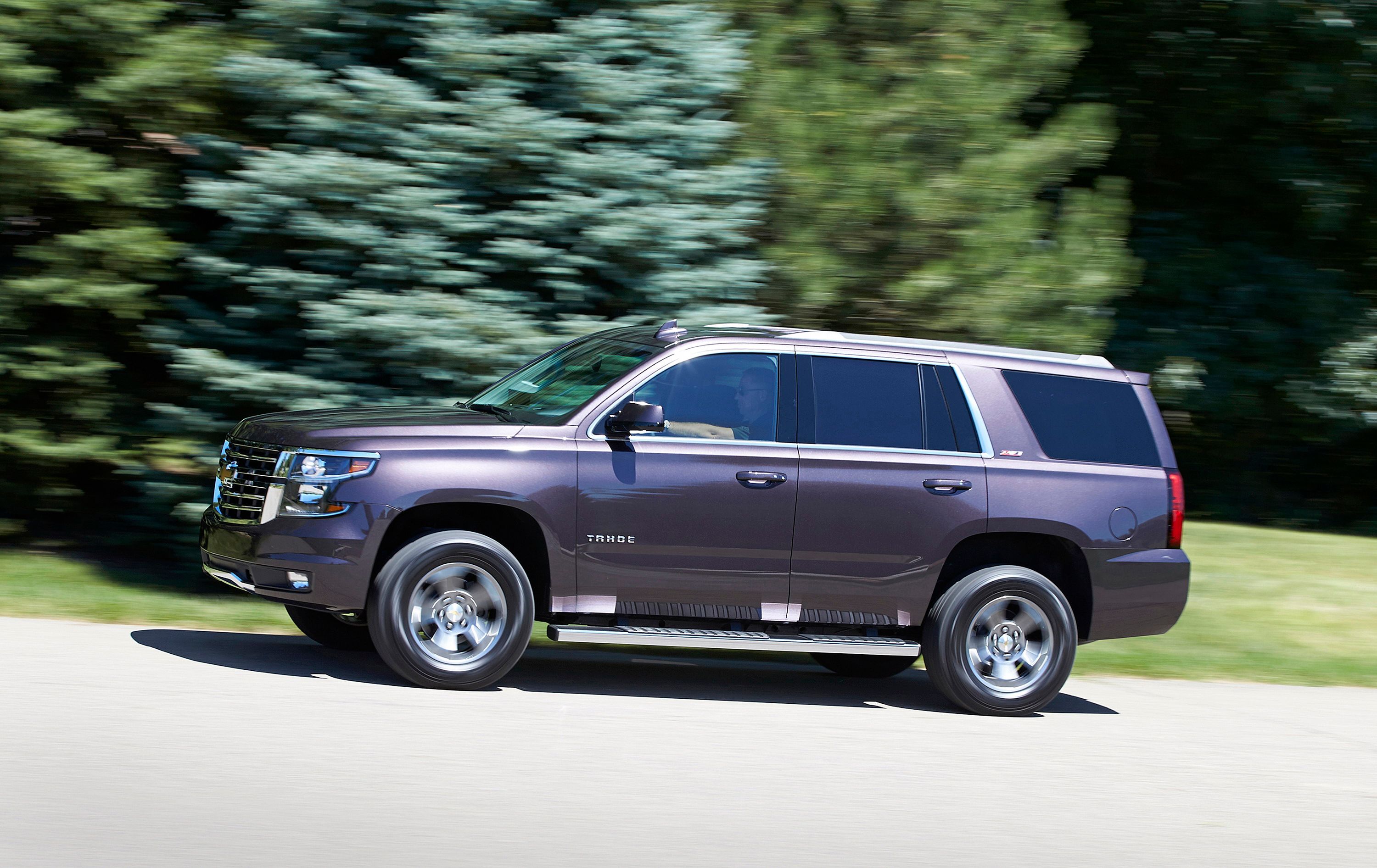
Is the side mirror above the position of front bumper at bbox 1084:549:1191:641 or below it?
above

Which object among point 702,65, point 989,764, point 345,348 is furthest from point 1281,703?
point 345,348

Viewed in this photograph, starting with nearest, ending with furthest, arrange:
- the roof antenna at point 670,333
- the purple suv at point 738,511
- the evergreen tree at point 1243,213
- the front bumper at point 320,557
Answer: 1. the front bumper at point 320,557
2. the purple suv at point 738,511
3. the roof antenna at point 670,333
4. the evergreen tree at point 1243,213

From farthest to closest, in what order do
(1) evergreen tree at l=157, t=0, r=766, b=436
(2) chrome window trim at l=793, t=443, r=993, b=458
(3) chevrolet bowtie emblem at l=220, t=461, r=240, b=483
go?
(1) evergreen tree at l=157, t=0, r=766, b=436 → (2) chrome window trim at l=793, t=443, r=993, b=458 → (3) chevrolet bowtie emblem at l=220, t=461, r=240, b=483

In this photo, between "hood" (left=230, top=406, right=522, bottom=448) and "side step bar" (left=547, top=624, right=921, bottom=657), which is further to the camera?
"side step bar" (left=547, top=624, right=921, bottom=657)

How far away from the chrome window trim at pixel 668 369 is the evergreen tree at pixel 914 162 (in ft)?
Result: 9.28

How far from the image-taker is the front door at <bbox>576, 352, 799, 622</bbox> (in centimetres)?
747

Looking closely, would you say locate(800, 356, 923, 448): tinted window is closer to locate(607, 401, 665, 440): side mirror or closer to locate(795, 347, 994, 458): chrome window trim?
locate(795, 347, 994, 458): chrome window trim

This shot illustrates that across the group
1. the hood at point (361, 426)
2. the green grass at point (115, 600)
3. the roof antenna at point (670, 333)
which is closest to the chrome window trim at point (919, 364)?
the roof antenna at point (670, 333)

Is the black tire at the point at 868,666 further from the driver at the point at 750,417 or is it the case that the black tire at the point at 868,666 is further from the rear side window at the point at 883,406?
the driver at the point at 750,417

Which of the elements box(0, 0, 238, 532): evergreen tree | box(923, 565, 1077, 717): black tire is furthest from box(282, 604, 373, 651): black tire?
box(923, 565, 1077, 717): black tire

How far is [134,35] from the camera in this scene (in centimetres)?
991

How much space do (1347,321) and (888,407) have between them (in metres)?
10.9

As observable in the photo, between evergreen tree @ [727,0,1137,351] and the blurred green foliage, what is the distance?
0.02 meters

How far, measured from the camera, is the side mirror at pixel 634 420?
7.19 meters
